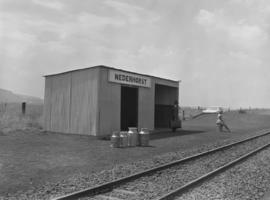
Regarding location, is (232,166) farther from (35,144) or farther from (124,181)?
(35,144)

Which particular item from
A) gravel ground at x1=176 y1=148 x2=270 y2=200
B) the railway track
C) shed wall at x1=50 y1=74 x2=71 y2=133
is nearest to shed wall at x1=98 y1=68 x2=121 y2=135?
shed wall at x1=50 y1=74 x2=71 y2=133

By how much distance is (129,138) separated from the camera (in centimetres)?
1611

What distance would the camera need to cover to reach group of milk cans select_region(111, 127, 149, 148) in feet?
50.8

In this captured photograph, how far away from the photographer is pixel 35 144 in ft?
52.7

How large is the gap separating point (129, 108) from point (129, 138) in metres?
8.80

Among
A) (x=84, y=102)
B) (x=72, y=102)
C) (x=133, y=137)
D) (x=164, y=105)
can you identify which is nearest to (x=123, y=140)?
(x=133, y=137)

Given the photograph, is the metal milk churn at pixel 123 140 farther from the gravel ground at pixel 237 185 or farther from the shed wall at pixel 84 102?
the gravel ground at pixel 237 185

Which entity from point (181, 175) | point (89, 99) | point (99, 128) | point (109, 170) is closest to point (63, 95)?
point (89, 99)

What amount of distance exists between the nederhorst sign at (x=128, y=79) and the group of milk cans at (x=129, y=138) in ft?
15.7

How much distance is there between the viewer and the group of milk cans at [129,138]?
609 inches

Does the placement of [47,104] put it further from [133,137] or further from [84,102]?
[133,137]

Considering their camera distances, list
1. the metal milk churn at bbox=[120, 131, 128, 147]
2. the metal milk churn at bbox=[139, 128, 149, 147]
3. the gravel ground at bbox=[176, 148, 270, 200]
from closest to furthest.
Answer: the gravel ground at bbox=[176, 148, 270, 200], the metal milk churn at bbox=[120, 131, 128, 147], the metal milk churn at bbox=[139, 128, 149, 147]

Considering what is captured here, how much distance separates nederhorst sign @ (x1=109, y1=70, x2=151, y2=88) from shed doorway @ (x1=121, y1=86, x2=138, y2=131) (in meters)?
0.96

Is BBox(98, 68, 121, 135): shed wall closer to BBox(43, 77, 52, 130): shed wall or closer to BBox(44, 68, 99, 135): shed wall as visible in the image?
BBox(44, 68, 99, 135): shed wall
